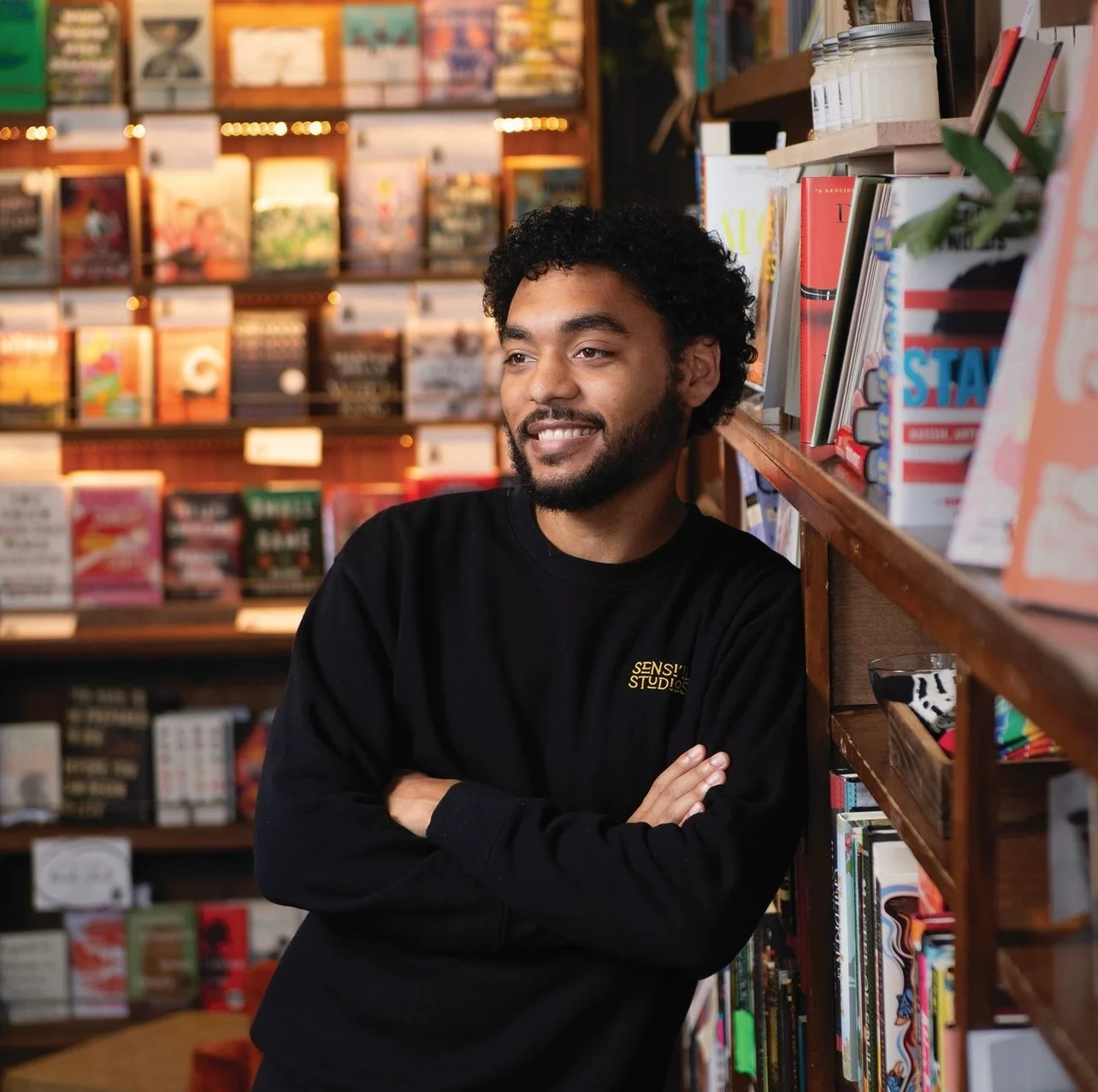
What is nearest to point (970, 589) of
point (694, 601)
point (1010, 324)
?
point (1010, 324)

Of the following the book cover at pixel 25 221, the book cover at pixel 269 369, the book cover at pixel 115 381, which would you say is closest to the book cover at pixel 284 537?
the book cover at pixel 269 369

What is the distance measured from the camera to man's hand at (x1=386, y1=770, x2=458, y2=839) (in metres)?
1.55

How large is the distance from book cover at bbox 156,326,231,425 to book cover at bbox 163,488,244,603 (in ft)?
0.58

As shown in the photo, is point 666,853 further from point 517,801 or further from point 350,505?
point 350,505

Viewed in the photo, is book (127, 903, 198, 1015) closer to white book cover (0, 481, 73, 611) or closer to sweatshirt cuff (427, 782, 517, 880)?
white book cover (0, 481, 73, 611)

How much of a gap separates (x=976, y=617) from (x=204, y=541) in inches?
114

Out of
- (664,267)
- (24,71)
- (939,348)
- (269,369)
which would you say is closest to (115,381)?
(269,369)

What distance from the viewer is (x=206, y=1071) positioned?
271cm

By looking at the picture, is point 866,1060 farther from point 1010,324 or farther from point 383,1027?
point 1010,324

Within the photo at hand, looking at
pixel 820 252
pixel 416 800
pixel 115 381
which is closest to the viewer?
pixel 820 252

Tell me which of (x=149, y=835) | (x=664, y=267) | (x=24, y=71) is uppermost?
(x=24, y=71)

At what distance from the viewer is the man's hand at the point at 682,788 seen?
58.3 inches

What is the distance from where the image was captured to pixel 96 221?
11.3ft

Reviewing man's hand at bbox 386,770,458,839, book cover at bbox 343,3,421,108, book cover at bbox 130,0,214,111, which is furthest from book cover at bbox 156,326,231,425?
man's hand at bbox 386,770,458,839
